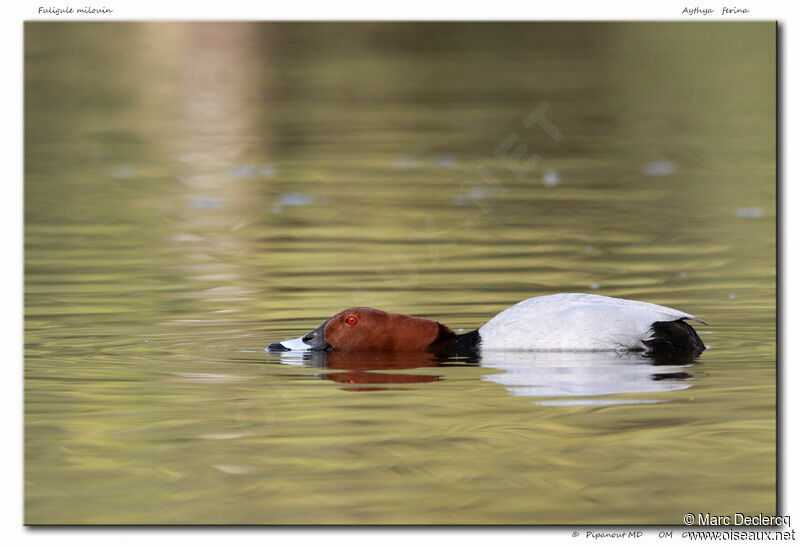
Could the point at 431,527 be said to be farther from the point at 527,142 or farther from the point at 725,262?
the point at 527,142

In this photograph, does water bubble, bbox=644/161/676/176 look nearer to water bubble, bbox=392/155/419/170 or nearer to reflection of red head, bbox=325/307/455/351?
water bubble, bbox=392/155/419/170

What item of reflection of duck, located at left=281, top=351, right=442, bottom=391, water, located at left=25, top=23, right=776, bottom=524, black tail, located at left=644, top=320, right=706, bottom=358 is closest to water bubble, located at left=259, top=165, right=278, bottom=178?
water, located at left=25, top=23, right=776, bottom=524

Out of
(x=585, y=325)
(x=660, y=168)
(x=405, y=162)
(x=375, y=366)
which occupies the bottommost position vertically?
(x=375, y=366)

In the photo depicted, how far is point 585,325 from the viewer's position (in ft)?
25.9

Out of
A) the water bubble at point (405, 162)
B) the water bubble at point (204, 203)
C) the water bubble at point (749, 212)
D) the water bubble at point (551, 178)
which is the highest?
the water bubble at point (405, 162)

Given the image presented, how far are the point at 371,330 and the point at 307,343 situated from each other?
43 centimetres

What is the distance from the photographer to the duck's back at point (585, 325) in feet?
25.8

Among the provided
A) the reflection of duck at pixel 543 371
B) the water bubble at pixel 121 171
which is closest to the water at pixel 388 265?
the reflection of duck at pixel 543 371

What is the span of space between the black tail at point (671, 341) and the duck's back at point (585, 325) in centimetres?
1

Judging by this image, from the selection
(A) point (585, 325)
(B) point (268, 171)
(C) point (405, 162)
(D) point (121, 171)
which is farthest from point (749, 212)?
(D) point (121, 171)

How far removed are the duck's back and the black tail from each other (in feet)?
0.04

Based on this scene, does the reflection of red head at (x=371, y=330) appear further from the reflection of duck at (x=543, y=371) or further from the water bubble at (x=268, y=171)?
the water bubble at (x=268, y=171)

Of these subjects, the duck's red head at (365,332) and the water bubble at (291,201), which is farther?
the water bubble at (291,201)

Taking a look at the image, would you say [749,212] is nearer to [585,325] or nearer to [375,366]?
[585,325]
